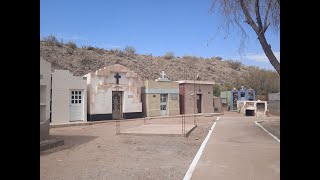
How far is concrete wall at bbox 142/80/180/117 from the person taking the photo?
31.4 m

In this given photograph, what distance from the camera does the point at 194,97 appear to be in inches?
1399

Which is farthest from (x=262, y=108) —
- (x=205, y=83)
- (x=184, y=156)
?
(x=184, y=156)

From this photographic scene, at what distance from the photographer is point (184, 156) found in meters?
10.9

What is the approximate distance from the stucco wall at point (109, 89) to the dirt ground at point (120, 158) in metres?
11.5

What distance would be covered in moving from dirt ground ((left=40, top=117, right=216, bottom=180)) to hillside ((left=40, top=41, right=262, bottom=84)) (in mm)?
31075

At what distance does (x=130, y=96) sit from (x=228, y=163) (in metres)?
20.5

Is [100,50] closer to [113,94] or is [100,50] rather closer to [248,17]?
[113,94]

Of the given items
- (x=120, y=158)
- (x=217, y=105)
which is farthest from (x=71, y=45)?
(x=120, y=158)

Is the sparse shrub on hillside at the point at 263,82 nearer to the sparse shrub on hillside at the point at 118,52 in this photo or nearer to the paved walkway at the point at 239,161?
the sparse shrub on hillside at the point at 118,52

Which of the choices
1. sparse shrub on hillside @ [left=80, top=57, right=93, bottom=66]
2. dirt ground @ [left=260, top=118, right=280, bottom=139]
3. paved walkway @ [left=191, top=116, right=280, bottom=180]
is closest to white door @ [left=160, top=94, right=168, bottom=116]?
dirt ground @ [left=260, top=118, right=280, bottom=139]

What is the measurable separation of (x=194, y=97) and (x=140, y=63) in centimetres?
2496

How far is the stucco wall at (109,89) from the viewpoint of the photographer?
26.5m

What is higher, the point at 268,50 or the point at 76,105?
the point at 268,50
